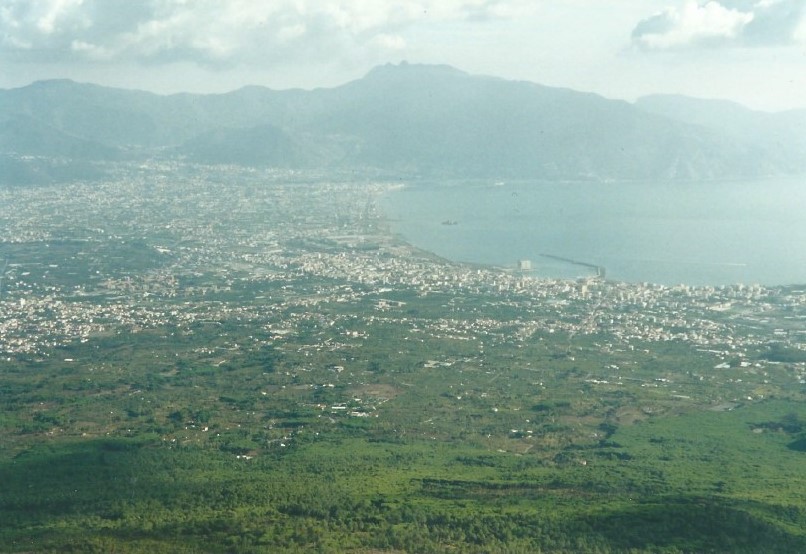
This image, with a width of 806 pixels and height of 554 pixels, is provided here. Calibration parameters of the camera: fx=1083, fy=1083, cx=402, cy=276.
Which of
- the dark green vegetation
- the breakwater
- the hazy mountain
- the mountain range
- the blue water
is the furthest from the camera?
the hazy mountain

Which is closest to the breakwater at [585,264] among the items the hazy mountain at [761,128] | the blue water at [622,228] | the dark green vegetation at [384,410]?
the blue water at [622,228]

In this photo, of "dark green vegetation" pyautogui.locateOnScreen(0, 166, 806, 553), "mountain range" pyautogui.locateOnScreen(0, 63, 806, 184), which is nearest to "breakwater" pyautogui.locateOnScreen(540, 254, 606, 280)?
"dark green vegetation" pyautogui.locateOnScreen(0, 166, 806, 553)

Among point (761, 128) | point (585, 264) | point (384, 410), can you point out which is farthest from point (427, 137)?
point (384, 410)

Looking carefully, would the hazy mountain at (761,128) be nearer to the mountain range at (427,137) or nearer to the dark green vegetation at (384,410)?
the mountain range at (427,137)

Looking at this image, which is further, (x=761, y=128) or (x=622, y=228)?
(x=761, y=128)

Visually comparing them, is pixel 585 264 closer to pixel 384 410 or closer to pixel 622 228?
pixel 622 228

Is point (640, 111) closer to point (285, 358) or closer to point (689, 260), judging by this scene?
point (689, 260)

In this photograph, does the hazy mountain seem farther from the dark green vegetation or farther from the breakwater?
the dark green vegetation
